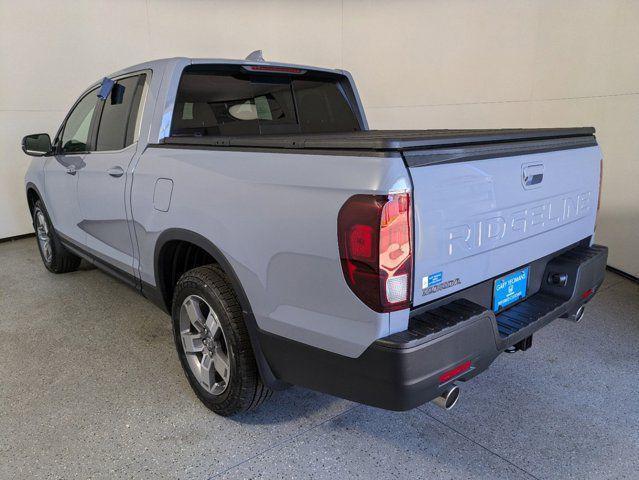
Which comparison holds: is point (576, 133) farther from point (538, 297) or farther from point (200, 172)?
point (200, 172)

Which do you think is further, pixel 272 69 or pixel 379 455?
pixel 272 69

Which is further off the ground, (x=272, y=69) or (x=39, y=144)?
(x=272, y=69)

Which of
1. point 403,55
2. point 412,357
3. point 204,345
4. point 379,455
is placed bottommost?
point 379,455

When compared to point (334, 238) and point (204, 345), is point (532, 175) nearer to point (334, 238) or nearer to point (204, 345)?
point (334, 238)

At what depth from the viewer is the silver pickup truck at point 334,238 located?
153 cm

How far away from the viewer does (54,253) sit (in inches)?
176

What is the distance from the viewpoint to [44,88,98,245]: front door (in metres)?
3.47

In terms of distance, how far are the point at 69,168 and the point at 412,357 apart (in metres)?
3.07

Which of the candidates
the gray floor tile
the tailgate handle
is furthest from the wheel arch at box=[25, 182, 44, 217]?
the tailgate handle

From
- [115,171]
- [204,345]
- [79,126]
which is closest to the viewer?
[204,345]

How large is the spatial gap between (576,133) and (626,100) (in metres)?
2.44

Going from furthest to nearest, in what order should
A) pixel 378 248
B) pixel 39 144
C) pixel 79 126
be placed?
pixel 39 144 < pixel 79 126 < pixel 378 248

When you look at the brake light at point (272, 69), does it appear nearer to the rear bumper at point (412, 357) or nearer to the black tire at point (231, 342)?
the black tire at point (231, 342)

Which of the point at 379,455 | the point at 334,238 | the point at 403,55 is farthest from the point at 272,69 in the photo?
the point at 403,55
